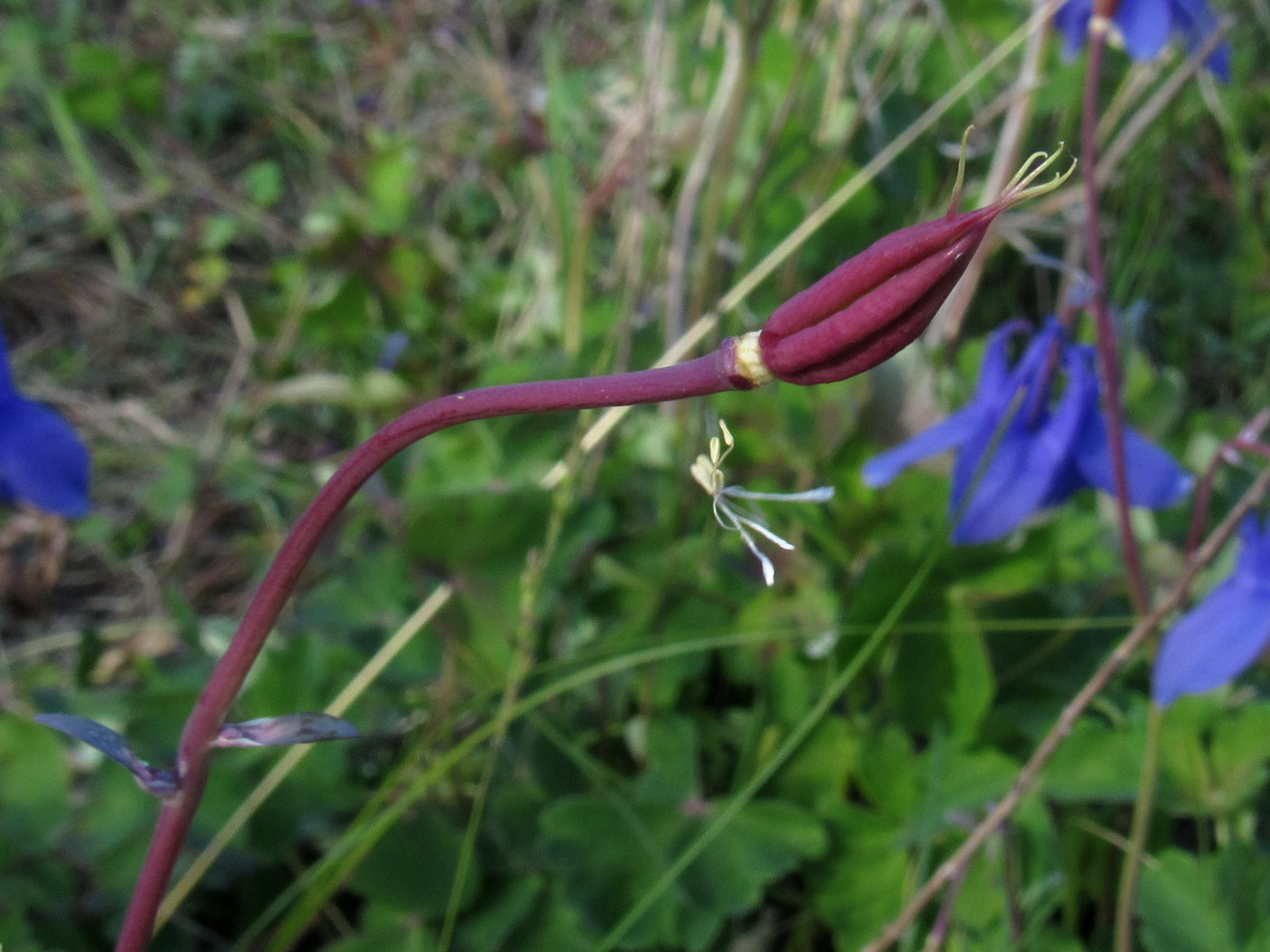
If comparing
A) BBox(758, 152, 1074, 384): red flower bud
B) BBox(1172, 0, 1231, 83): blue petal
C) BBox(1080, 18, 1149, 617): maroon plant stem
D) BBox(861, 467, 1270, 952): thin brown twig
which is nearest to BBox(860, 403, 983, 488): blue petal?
BBox(1080, 18, 1149, 617): maroon plant stem

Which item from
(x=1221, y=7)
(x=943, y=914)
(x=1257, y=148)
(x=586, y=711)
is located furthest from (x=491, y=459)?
(x=1257, y=148)

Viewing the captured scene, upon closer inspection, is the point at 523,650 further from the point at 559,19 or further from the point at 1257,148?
the point at 559,19

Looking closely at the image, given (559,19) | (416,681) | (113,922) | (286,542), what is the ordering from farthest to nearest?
1. (559,19)
2. (416,681)
3. (113,922)
4. (286,542)

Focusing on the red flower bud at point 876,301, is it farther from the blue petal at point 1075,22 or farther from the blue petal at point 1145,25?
→ the blue petal at point 1075,22

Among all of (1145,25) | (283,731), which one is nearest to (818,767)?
(283,731)

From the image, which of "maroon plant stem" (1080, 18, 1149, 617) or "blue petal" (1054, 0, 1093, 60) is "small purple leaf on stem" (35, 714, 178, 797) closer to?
"maroon plant stem" (1080, 18, 1149, 617)

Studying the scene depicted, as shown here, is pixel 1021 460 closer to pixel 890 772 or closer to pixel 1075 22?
pixel 890 772
